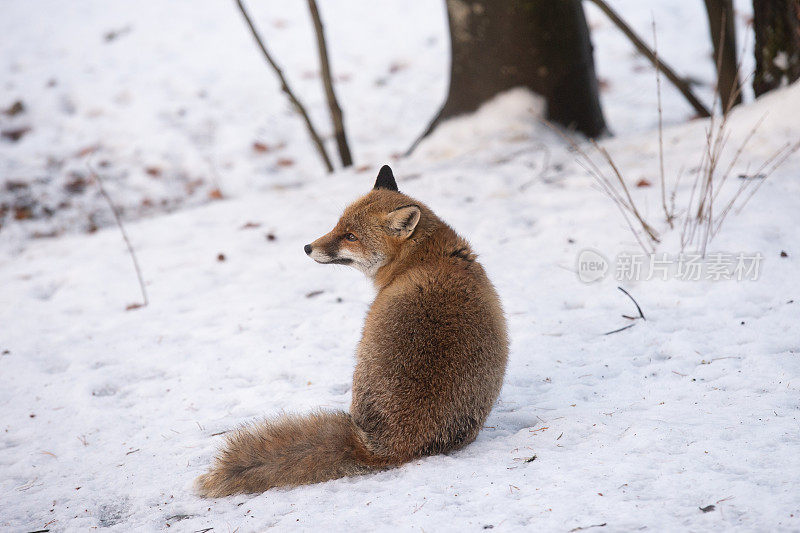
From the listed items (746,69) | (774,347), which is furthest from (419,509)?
(746,69)

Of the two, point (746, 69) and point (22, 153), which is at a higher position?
point (746, 69)

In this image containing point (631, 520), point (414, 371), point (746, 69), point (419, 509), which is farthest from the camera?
point (746, 69)

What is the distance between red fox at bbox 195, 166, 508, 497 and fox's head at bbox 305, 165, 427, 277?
382mm

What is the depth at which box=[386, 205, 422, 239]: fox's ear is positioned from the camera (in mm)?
3760

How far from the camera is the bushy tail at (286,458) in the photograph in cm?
322

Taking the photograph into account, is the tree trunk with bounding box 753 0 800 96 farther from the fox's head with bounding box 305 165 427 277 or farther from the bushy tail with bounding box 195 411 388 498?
the bushy tail with bounding box 195 411 388 498

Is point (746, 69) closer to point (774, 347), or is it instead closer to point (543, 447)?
point (774, 347)

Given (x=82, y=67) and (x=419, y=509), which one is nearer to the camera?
(x=419, y=509)

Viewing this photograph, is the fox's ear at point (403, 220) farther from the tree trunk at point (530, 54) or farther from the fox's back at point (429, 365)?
the tree trunk at point (530, 54)

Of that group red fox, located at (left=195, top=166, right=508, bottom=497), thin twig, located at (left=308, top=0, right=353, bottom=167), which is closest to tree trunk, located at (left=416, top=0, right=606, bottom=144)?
thin twig, located at (left=308, top=0, right=353, bottom=167)

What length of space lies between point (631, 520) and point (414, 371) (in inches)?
49.7

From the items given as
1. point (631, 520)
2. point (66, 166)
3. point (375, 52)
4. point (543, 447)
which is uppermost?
point (375, 52)

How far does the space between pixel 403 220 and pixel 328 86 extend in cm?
536

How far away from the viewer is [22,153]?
10.3m
